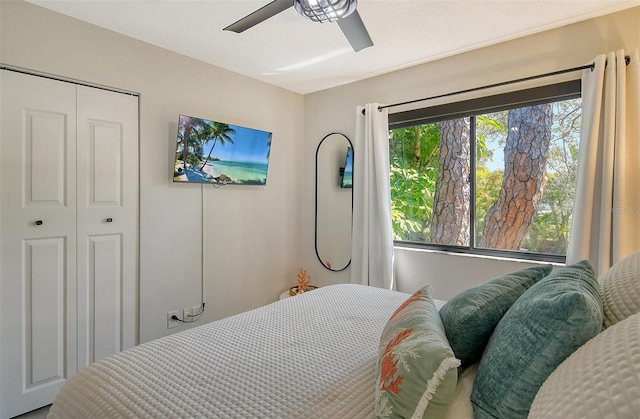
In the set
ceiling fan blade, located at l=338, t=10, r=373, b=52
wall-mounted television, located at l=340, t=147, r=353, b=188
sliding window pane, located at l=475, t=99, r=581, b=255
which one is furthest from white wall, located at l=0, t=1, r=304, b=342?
sliding window pane, located at l=475, t=99, r=581, b=255

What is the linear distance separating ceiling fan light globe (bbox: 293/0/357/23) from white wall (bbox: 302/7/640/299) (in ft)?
4.81

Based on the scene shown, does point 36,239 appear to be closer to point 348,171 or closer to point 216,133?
point 216,133

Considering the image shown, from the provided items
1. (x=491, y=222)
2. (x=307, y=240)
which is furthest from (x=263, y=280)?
(x=491, y=222)

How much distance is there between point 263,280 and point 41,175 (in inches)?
75.3

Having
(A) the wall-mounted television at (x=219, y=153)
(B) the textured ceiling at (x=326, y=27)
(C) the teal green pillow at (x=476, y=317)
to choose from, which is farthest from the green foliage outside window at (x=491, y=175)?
(C) the teal green pillow at (x=476, y=317)

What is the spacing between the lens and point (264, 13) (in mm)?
1578

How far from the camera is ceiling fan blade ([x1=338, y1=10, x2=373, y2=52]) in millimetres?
1627

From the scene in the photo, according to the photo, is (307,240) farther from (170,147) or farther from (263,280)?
(170,147)

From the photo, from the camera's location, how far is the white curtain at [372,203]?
2.79 m

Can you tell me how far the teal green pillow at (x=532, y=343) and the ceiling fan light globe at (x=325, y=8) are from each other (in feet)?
4.36

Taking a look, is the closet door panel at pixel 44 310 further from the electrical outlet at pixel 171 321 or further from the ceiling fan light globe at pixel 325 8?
the ceiling fan light globe at pixel 325 8

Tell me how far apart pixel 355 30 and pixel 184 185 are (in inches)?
68.4

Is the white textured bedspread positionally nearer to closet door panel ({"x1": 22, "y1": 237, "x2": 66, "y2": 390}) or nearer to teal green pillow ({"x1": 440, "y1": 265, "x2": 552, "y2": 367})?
teal green pillow ({"x1": 440, "y1": 265, "x2": 552, "y2": 367})

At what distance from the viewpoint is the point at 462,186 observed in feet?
8.68
